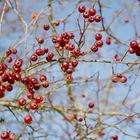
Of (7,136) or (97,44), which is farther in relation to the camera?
(7,136)

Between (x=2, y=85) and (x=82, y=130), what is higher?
(x=2, y=85)

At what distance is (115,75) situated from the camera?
288 centimetres

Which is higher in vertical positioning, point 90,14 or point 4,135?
point 90,14

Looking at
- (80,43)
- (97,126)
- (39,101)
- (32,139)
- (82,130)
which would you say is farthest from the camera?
(82,130)

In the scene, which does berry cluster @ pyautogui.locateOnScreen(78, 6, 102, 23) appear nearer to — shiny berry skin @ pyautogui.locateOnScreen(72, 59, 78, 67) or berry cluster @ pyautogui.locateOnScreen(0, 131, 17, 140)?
shiny berry skin @ pyautogui.locateOnScreen(72, 59, 78, 67)

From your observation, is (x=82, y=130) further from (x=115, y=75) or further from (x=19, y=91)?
(x=115, y=75)

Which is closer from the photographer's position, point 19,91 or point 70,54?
point 70,54

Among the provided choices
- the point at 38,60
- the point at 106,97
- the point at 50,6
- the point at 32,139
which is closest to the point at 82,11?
the point at 38,60

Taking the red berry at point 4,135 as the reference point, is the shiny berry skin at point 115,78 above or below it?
above

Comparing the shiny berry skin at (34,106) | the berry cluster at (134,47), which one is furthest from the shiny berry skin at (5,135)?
the berry cluster at (134,47)

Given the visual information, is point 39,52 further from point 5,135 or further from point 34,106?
point 5,135

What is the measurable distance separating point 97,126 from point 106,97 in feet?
17.4

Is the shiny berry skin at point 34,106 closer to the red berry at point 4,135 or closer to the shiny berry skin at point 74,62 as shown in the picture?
the red berry at point 4,135

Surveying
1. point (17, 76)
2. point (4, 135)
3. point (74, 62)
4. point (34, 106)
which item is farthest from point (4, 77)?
point (4, 135)
